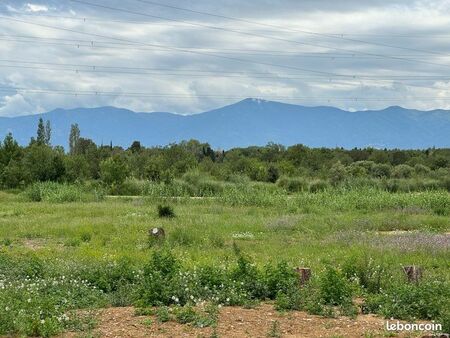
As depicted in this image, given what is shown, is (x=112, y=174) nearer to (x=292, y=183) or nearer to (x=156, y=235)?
(x=292, y=183)

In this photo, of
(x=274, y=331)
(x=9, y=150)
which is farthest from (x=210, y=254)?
(x=9, y=150)

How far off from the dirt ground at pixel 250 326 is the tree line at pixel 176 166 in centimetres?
3929

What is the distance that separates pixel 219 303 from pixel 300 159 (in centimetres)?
7448

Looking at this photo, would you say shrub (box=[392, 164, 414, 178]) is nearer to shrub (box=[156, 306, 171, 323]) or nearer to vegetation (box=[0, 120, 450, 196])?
vegetation (box=[0, 120, 450, 196])

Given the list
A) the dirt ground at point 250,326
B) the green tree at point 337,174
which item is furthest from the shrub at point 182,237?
the green tree at point 337,174

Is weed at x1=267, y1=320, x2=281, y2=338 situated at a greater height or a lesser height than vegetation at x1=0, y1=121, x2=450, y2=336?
lesser

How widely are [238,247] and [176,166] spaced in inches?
1739

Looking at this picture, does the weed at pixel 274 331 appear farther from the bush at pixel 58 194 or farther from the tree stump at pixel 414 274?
the bush at pixel 58 194

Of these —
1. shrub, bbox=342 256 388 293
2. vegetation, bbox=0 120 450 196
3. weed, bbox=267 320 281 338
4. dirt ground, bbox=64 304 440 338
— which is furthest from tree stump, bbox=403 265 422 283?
vegetation, bbox=0 120 450 196

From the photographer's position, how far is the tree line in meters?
49.9

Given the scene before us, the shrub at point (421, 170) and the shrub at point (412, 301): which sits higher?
the shrub at point (421, 170)

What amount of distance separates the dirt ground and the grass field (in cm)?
33

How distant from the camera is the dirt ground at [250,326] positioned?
24.6ft

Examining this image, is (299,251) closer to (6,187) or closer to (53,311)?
(53,311)
